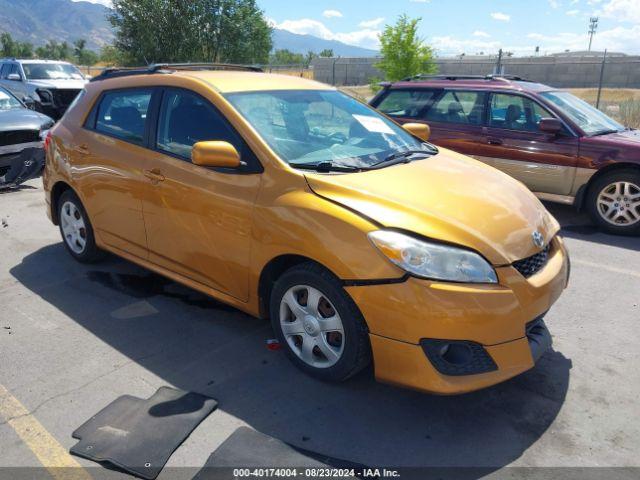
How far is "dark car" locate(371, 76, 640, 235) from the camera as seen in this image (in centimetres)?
627

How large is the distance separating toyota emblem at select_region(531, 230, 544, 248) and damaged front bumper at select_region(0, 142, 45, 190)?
7.42 meters

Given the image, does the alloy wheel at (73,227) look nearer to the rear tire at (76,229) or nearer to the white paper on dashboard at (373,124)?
the rear tire at (76,229)

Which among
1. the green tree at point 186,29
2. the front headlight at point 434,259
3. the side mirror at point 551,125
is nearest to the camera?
the front headlight at point 434,259

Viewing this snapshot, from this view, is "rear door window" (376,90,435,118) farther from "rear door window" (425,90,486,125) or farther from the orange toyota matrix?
the orange toyota matrix

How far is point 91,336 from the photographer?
381 centimetres

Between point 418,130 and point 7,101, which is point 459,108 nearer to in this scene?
point 418,130

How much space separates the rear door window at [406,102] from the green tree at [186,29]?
54.1 ft

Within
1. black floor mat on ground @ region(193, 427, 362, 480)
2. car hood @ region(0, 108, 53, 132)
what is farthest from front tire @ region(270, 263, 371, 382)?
car hood @ region(0, 108, 53, 132)

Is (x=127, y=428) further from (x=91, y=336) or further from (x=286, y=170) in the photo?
(x=286, y=170)

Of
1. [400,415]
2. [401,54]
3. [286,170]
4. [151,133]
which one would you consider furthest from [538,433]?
[401,54]

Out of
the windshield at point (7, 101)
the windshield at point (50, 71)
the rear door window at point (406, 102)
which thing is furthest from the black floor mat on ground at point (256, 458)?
the windshield at point (50, 71)

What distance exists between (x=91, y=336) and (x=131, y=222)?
906mm

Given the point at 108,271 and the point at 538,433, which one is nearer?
the point at 538,433

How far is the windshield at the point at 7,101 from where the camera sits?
9252 millimetres
